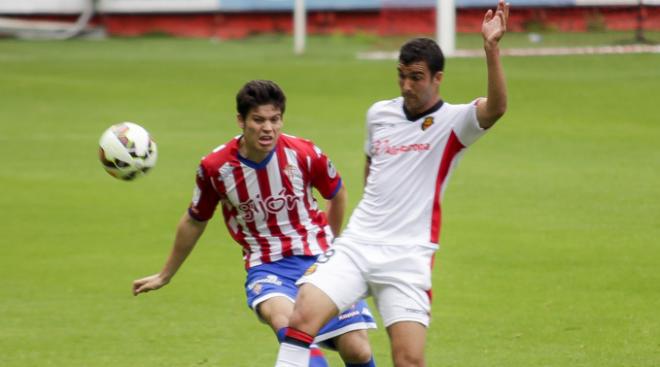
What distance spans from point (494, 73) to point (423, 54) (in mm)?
420

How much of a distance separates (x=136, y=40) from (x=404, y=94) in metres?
39.8

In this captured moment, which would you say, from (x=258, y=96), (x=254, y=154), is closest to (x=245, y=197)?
(x=254, y=154)

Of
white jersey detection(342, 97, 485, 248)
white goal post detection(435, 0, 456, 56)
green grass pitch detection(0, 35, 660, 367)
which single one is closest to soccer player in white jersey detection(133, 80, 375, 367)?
white jersey detection(342, 97, 485, 248)

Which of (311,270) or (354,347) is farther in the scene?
(354,347)

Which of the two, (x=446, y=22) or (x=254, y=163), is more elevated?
(x=254, y=163)

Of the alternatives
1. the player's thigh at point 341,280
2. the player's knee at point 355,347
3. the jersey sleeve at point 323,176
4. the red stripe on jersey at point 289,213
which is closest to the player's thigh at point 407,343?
the player's thigh at point 341,280

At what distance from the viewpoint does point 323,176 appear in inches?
306

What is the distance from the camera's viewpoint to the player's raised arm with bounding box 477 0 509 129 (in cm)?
658

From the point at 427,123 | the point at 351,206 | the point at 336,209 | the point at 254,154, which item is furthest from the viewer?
the point at 351,206

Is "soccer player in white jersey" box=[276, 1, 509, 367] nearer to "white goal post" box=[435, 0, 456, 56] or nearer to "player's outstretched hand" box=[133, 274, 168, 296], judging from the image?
"player's outstretched hand" box=[133, 274, 168, 296]

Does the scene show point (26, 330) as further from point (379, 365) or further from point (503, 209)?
point (503, 209)

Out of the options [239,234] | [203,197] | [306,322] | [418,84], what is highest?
[418,84]

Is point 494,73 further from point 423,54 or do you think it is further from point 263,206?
point 263,206

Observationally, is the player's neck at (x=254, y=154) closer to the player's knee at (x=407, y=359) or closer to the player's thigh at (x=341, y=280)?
the player's thigh at (x=341, y=280)
